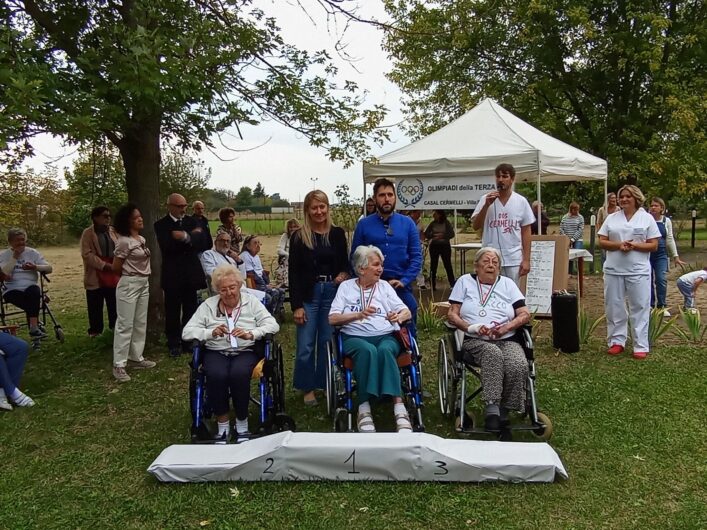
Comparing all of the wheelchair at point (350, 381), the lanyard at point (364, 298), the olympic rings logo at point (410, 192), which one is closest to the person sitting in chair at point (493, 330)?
the wheelchair at point (350, 381)

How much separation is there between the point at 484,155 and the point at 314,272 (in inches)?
150

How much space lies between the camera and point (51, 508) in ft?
9.18

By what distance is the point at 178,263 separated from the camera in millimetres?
5398

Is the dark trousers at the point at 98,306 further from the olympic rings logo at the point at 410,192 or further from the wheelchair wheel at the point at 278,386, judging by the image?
the olympic rings logo at the point at 410,192

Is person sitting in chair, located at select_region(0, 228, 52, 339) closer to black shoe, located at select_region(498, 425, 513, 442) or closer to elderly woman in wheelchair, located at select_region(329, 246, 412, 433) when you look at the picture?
elderly woman in wheelchair, located at select_region(329, 246, 412, 433)

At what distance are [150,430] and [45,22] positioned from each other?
352 centimetres

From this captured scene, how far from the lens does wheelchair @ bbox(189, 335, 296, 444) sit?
3.36m

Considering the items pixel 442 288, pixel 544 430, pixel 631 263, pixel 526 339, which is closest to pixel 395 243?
pixel 526 339

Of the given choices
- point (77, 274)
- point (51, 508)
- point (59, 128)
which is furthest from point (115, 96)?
point (77, 274)

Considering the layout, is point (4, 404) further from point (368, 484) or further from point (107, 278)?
point (368, 484)

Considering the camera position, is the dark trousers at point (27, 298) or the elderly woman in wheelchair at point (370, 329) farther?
the dark trousers at point (27, 298)

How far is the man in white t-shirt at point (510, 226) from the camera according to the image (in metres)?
4.91

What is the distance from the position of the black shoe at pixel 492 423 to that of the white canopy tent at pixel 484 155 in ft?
12.6

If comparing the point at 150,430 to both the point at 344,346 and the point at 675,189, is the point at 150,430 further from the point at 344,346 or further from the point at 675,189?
the point at 675,189
